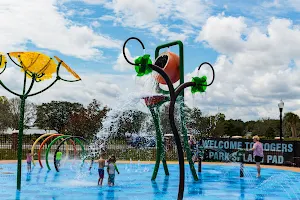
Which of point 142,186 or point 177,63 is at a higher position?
point 177,63

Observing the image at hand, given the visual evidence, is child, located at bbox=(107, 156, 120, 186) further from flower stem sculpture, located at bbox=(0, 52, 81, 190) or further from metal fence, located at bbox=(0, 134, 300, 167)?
metal fence, located at bbox=(0, 134, 300, 167)

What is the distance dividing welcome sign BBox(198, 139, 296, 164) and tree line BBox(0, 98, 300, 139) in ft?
11.0

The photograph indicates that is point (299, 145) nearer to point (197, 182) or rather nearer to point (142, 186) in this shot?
point (197, 182)

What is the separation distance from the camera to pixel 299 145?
802 inches

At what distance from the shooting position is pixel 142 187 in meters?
12.3

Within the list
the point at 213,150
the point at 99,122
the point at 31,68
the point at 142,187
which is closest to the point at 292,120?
the point at 99,122

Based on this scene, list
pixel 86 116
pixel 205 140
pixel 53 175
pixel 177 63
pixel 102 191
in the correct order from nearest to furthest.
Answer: pixel 102 191, pixel 177 63, pixel 53 175, pixel 205 140, pixel 86 116

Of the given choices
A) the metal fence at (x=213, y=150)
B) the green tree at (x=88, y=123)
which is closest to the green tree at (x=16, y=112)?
the green tree at (x=88, y=123)

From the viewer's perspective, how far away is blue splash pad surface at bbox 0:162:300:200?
10633mm

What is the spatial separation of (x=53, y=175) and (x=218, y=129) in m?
42.4

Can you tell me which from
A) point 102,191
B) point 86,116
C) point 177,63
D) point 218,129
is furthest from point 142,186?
point 218,129

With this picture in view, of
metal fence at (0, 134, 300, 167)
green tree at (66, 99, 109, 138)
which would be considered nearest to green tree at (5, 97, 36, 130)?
green tree at (66, 99, 109, 138)

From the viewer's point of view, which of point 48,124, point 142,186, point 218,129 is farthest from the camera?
point 48,124

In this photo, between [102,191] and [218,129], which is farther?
[218,129]
